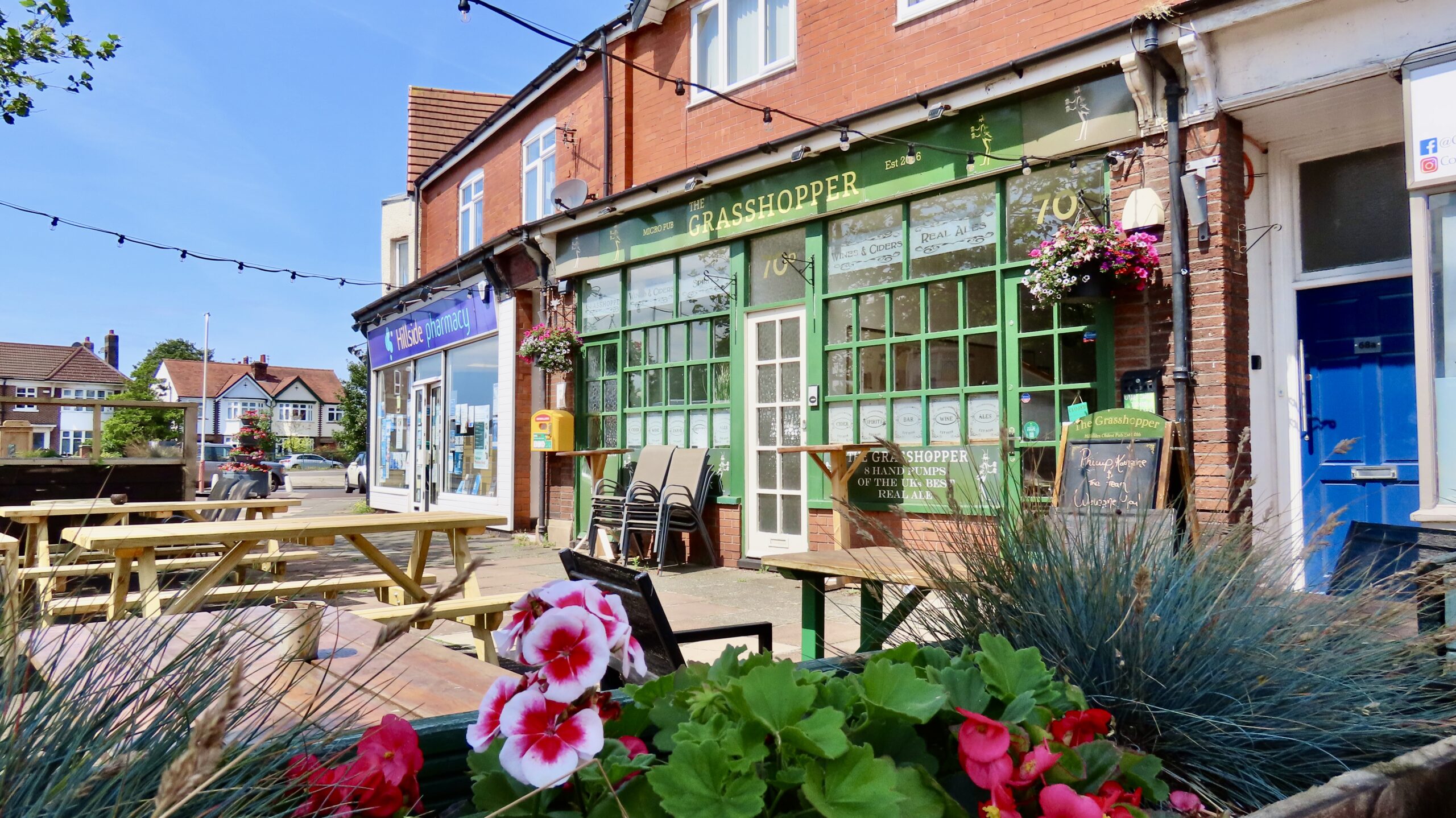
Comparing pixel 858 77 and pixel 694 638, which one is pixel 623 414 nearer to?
pixel 858 77

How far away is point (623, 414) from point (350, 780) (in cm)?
920

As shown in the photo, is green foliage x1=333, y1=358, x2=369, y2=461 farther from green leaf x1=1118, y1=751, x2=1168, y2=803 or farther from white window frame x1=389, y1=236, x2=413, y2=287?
green leaf x1=1118, y1=751, x2=1168, y2=803

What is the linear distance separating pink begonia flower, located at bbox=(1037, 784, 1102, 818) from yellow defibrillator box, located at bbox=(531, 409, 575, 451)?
32.0 ft

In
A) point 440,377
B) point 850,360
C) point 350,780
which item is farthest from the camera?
point 440,377

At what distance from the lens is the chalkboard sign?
526 cm

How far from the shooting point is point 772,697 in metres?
1.11

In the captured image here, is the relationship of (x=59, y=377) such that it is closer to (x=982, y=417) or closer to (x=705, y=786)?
(x=982, y=417)

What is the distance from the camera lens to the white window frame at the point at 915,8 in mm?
7527

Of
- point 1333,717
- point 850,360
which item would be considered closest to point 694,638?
point 1333,717

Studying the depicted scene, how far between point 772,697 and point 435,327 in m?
14.4

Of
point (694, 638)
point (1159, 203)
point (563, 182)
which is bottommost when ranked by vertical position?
point (694, 638)

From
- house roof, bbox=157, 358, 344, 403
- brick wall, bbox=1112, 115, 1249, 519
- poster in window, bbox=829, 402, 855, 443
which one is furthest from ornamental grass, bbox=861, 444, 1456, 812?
house roof, bbox=157, 358, 344, 403

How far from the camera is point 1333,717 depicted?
156 centimetres

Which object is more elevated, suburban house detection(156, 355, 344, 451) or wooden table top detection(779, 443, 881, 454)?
suburban house detection(156, 355, 344, 451)
